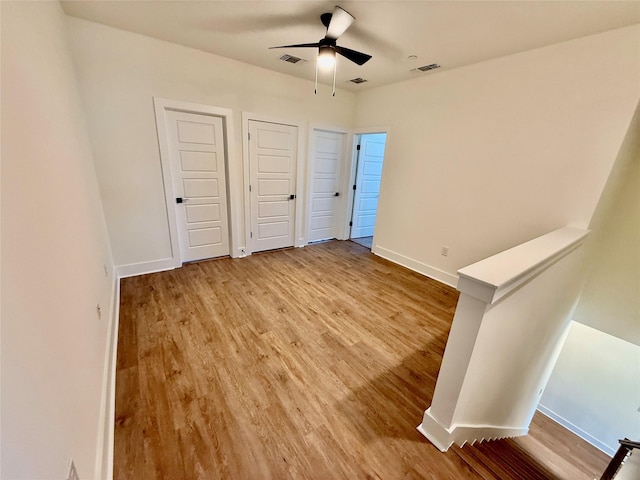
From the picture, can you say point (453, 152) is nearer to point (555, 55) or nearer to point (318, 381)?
point (555, 55)

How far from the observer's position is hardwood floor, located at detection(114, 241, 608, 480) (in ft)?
4.55

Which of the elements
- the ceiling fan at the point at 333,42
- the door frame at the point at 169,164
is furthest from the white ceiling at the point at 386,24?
the door frame at the point at 169,164

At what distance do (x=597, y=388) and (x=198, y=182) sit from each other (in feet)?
22.6

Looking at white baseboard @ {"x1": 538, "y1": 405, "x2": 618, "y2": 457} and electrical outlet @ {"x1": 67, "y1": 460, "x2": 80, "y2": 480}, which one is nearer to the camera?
electrical outlet @ {"x1": 67, "y1": 460, "x2": 80, "y2": 480}

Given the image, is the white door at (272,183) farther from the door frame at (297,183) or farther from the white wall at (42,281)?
the white wall at (42,281)

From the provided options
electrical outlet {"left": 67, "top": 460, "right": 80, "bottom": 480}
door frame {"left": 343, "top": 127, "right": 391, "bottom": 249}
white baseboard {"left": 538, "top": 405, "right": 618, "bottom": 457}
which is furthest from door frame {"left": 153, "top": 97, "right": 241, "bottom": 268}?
white baseboard {"left": 538, "top": 405, "right": 618, "bottom": 457}

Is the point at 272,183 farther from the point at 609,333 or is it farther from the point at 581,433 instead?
the point at 581,433

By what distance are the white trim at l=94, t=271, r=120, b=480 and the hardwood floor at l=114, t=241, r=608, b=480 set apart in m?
0.04

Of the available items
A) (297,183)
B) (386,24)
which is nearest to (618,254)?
(386,24)

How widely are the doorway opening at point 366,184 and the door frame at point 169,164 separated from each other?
7.54 feet

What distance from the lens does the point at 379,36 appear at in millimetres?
2416

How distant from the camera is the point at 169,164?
10.4 ft

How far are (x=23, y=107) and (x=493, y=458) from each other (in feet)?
9.58

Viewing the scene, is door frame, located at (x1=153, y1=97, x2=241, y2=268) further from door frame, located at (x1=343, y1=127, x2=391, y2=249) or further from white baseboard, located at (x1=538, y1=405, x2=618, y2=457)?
white baseboard, located at (x1=538, y1=405, x2=618, y2=457)
